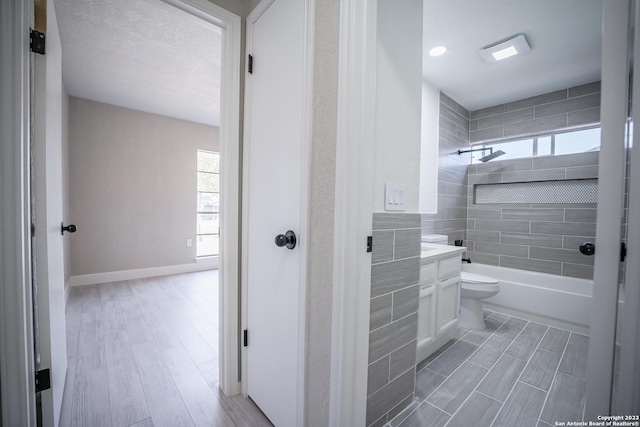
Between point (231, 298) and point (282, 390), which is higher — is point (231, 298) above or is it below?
above

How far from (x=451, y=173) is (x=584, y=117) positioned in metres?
1.46

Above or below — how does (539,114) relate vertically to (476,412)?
above

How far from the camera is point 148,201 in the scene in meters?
3.93

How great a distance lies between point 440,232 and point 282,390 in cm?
260

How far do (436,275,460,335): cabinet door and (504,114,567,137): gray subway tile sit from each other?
7.94 feet

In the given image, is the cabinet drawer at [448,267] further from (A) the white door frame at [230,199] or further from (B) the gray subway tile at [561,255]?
(B) the gray subway tile at [561,255]

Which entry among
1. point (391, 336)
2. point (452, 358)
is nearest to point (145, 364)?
point (391, 336)

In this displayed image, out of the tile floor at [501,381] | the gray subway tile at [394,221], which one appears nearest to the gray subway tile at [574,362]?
the tile floor at [501,381]

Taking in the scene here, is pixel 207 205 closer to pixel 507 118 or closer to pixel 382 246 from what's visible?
pixel 382 246

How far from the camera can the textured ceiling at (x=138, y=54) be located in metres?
1.91

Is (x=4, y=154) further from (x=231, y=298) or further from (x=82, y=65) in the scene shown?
(x=82, y=65)

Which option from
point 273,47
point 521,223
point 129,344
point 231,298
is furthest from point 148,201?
point 521,223

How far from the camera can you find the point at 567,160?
289 cm

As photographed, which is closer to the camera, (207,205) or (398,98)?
(398,98)
